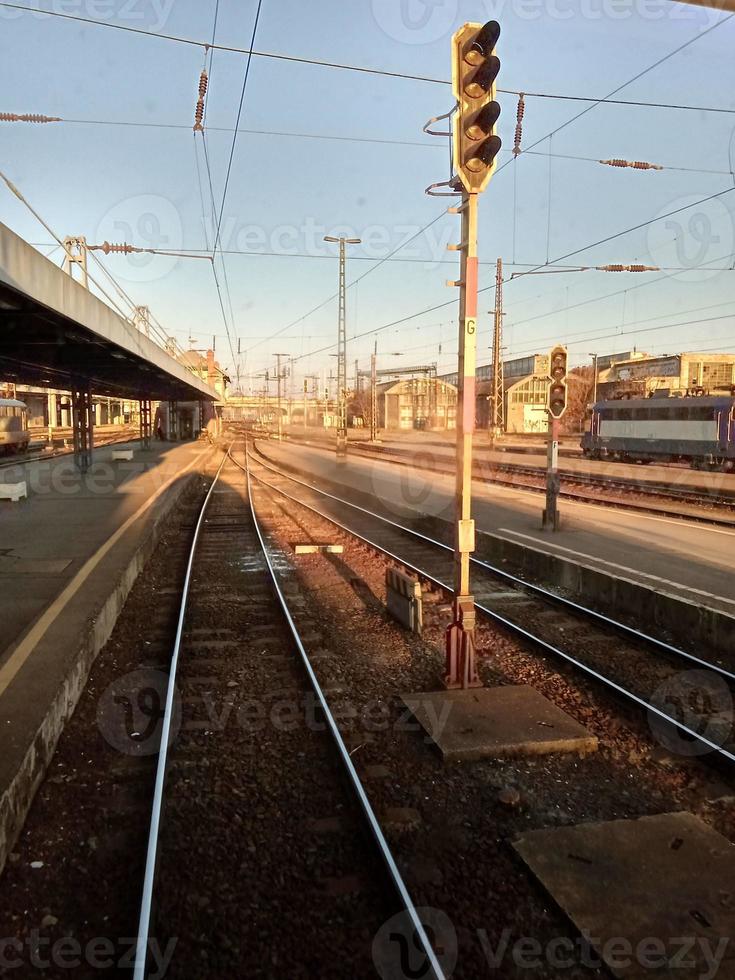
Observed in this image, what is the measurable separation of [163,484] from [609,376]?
71098 mm

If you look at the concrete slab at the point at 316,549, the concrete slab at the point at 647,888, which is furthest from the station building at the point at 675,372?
the concrete slab at the point at 647,888

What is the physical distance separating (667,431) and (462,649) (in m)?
27.8

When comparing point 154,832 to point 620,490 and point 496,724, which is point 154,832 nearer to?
point 496,724

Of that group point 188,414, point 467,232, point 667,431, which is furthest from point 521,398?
point 467,232

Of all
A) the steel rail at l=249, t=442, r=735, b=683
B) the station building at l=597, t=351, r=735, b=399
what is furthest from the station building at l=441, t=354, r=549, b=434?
the steel rail at l=249, t=442, r=735, b=683

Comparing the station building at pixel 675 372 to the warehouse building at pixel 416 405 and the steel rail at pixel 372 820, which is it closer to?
the warehouse building at pixel 416 405

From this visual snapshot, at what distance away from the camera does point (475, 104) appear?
5070mm

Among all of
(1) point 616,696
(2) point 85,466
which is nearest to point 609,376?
(2) point 85,466

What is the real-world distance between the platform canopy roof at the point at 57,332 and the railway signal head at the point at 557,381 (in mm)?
8219

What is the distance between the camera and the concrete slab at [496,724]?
15.7 feet

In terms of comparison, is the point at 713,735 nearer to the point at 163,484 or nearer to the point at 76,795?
the point at 76,795

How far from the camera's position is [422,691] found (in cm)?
594

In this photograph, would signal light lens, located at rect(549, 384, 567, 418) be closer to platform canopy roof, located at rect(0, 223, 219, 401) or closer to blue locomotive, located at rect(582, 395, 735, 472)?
platform canopy roof, located at rect(0, 223, 219, 401)

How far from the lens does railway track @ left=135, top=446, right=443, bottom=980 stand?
3.00 m
